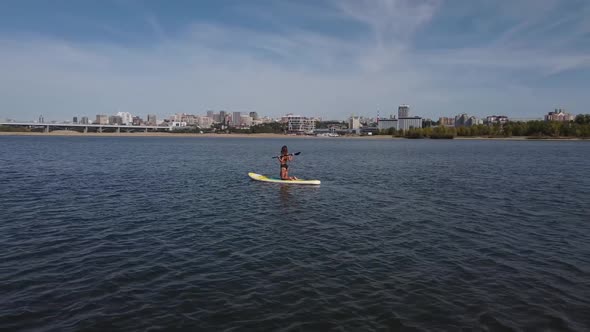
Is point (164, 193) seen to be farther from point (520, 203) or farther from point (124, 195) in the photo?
point (520, 203)

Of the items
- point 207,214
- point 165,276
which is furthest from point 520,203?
point 165,276

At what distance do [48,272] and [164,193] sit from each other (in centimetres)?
1633

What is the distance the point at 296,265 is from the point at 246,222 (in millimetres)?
6610

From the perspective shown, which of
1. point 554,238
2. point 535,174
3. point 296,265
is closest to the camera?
point 296,265

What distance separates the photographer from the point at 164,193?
28812mm

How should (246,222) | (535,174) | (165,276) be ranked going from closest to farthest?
(165,276) < (246,222) < (535,174)

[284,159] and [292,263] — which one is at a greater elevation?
[284,159]

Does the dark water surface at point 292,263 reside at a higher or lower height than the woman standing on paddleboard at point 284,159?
lower

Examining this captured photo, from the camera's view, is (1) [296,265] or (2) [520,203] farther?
(2) [520,203]

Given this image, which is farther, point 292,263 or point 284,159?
point 284,159

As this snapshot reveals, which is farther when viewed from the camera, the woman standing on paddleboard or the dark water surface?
the woman standing on paddleboard

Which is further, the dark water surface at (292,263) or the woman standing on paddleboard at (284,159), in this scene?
the woman standing on paddleboard at (284,159)

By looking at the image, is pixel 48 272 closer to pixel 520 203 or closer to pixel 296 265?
pixel 296 265

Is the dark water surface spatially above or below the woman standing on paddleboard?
below
